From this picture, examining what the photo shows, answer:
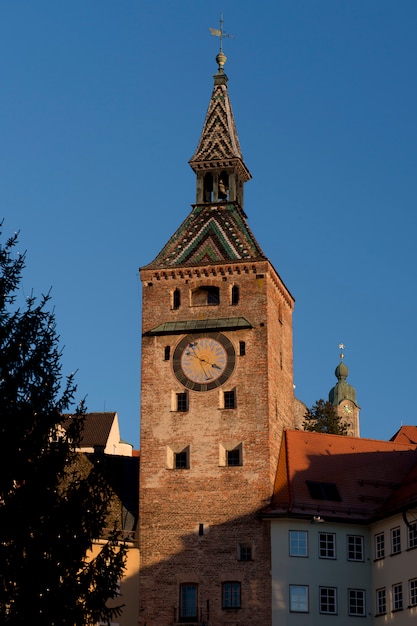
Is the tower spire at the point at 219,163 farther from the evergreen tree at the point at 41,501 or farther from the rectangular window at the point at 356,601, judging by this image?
the evergreen tree at the point at 41,501

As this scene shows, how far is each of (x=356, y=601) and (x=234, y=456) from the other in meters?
8.01

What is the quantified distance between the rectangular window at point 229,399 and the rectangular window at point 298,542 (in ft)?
20.8

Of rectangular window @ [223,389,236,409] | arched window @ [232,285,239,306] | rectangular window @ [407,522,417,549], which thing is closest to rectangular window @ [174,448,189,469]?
rectangular window @ [223,389,236,409]

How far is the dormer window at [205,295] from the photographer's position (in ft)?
204

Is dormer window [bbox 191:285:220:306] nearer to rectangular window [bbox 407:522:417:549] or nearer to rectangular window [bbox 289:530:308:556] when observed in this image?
rectangular window [bbox 289:530:308:556]

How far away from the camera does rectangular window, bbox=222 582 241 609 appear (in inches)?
2218

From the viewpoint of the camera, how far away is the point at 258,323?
2387 inches

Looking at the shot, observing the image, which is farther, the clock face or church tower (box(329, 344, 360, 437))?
church tower (box(329, 344, 360, 437))

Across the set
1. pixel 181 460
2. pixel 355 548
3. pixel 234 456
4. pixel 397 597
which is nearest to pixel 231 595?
pixel 355 548

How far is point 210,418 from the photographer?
59406 mm

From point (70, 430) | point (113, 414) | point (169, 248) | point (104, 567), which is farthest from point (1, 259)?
point (113, 414)

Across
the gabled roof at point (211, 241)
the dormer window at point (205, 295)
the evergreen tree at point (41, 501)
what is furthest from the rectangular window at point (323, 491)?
the evergreen tree at point (41, 501)

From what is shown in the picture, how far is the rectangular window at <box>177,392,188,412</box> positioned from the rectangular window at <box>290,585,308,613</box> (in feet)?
30.5

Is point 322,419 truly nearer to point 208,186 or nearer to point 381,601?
point 208,186
